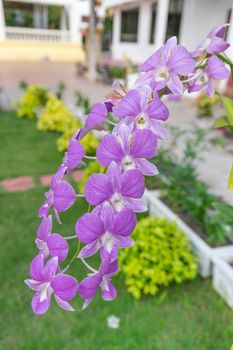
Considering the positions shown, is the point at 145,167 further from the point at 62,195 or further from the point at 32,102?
the point at 32,102

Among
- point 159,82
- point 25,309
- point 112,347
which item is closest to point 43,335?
point 25,309

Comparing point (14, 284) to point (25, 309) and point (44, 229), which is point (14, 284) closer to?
point (25, 309)

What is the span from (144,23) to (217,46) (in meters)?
13.0

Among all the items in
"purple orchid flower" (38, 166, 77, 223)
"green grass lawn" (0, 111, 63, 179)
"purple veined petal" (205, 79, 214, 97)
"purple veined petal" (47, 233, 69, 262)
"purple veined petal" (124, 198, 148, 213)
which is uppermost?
"purple veined petal" (205, 79, 214, 97)

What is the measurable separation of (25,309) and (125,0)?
1400 cm

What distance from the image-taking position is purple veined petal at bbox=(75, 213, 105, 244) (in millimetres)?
404

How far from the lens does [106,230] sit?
1.38 feet

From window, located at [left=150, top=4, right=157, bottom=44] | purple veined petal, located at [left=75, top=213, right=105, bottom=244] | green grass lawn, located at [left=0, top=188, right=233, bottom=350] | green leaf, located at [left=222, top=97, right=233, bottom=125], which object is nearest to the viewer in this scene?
purple veined petal, located at [left=75, top=213, right=105, bottom=244]

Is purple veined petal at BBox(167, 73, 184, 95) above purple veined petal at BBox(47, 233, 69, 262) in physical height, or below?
above

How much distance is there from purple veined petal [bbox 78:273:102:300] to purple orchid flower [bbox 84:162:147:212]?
0.09 meters

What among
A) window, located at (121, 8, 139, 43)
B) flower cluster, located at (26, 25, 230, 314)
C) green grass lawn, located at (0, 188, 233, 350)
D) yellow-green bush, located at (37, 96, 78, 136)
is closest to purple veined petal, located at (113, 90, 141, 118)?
flower cluster, located at (26, 25, 230, 314)

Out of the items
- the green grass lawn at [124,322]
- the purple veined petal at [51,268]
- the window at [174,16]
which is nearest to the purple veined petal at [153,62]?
the purple veined petal at [51,268]

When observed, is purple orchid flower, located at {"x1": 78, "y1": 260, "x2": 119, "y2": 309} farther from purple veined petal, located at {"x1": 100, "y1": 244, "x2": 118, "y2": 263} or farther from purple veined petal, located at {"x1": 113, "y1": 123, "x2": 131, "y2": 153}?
purple veined petal, located at {"x1": 113, "y1": 123, "x2": 131, "y2": 153}

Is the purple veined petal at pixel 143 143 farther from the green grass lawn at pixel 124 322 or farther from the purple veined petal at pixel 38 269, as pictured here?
the green grass lawn at pixel 124 322
